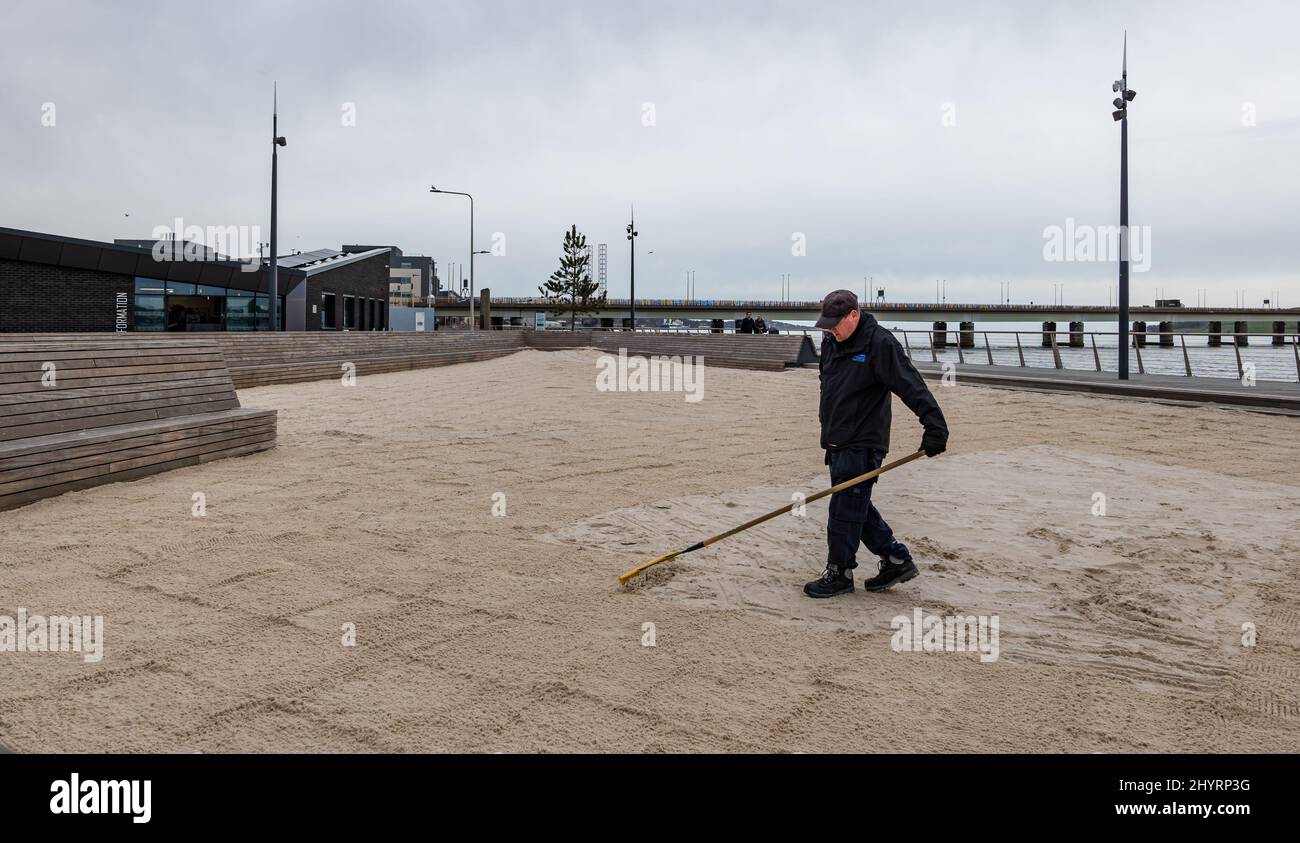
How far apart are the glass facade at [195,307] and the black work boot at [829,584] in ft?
108

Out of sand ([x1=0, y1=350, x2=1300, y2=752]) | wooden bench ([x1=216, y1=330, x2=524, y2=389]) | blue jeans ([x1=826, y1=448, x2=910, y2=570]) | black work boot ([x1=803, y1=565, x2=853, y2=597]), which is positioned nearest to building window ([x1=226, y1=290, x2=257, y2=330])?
wooden bench ([x1=216, y1=330, x2=524, y2=389])

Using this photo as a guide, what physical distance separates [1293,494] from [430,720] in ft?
26.7

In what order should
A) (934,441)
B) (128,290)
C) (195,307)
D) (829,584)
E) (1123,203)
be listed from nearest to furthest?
(934,441) < (829,584) < (1123,203) < (128,290) < (195,307)

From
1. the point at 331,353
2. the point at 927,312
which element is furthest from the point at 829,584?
the point at 927,312

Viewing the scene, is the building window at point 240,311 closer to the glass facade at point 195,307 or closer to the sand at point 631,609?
the glass facade at point 195,307

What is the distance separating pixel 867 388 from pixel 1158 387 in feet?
47.2

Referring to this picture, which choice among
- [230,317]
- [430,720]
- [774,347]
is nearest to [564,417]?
[430,720]

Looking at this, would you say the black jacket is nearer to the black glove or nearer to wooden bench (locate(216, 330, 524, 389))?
the black glove

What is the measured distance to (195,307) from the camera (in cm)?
3366

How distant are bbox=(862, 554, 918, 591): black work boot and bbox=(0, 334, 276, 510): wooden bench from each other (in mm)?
6319

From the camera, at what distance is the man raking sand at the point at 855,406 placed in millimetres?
4523

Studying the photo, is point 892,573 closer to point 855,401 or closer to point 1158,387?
point 855,401
